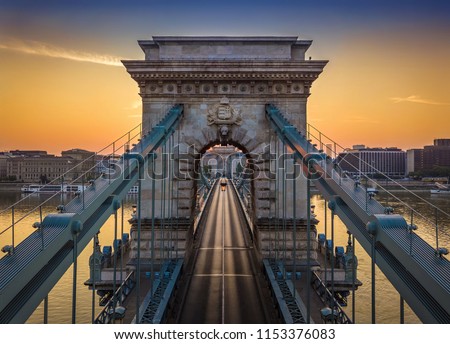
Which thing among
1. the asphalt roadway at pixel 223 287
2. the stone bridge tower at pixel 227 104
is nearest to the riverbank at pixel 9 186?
the asphalt roadway at pixel 223 287

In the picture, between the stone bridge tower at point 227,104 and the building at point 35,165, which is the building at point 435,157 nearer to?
the stone bridge tower at point 227,104

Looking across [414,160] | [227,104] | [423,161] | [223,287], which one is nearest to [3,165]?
[227,104]

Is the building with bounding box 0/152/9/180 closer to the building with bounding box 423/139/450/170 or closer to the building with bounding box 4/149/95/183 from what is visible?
the building with bounding box 4/149/95/183

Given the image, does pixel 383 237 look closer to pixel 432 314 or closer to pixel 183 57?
pixel 432 314

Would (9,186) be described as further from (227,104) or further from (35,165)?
(227,104)

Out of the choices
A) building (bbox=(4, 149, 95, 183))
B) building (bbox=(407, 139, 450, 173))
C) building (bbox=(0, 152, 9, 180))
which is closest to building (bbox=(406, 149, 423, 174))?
building (bbox=(407, 139, 450, 173))

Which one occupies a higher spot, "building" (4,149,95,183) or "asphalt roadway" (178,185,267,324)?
"building" (4,149,95,183)

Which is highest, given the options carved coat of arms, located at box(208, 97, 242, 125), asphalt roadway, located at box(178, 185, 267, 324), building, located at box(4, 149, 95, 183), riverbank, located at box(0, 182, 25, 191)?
carved coat of arms, located at box(208, 97, 242, 125)

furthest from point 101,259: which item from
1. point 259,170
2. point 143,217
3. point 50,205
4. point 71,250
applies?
point 50,205

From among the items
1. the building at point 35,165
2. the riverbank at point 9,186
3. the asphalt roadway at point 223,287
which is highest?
the building at point 35,165
